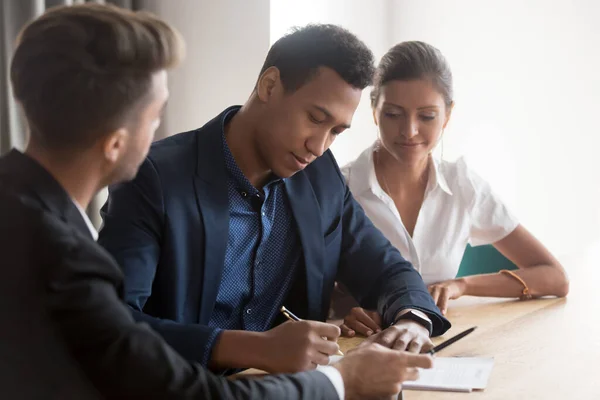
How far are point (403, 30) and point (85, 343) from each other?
3343 mm

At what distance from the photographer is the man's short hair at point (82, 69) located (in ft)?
3.48

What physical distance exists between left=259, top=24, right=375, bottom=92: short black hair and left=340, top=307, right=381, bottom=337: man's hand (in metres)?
0.53

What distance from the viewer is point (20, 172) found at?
1.03m

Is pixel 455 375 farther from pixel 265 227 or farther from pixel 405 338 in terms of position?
pixel 265 227

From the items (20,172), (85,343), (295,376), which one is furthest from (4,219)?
(295,376)

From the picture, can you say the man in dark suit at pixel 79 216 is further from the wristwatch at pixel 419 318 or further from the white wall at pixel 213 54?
the white wall at pixel 213 54

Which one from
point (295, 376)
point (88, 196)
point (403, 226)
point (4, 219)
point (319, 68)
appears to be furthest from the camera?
point (403, 226)

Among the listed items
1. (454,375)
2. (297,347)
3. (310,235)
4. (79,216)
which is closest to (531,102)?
(310,235)

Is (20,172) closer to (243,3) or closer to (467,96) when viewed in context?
(243,3)

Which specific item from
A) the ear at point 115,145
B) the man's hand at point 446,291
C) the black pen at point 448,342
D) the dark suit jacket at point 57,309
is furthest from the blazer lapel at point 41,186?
the man's hand at point 446,291

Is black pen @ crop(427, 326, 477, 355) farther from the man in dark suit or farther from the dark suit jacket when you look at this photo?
the dark suit jacket

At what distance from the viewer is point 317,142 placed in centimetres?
182

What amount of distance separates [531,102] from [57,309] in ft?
10.3

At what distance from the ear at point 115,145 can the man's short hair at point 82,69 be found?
0.5 inches
